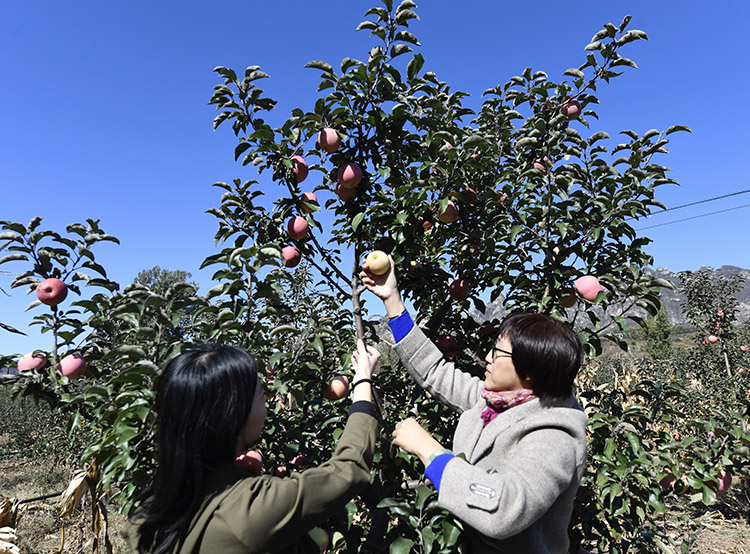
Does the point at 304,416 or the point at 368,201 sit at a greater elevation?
the point at 368,201

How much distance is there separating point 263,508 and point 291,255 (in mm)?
1262

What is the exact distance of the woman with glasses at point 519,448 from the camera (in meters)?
0.98

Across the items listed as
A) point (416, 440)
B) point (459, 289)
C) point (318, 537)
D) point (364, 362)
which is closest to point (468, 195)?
point (459, 289)

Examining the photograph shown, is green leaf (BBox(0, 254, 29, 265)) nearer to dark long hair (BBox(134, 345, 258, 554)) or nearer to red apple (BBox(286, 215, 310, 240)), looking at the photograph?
red apple (BBox(286, 215, 310, 240))

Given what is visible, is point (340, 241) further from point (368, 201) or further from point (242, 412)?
point (242, 412)

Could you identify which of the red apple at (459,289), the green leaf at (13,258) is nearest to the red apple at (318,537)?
the red apple at (459,289)

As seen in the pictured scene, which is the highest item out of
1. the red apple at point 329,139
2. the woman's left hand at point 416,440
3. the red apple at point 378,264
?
the red apple at point 329,139

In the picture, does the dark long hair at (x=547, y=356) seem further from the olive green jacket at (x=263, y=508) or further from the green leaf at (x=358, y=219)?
the green leaf at (x=358, y=219)

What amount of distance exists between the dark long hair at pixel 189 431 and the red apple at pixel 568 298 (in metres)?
1.49

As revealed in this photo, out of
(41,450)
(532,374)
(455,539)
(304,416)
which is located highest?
(532,374)

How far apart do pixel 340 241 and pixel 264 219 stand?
1.89 feet

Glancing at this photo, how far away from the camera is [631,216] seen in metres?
2.03

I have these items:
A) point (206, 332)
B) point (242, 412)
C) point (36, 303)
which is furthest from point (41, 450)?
point (242, 412)

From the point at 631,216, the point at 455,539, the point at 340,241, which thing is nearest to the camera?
the point at 455,539
